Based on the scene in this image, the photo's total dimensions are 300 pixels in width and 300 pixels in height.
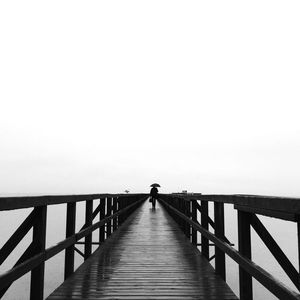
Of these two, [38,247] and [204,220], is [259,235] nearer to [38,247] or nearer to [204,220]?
[38,247]

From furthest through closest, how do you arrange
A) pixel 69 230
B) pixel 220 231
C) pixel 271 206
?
pixel 69 230, pixel 220 231, pixel 271 206

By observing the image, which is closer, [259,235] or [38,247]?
[259,235]

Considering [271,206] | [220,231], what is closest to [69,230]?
[220,231]

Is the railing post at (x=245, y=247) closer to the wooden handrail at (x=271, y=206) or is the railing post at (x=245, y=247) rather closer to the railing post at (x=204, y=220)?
the wooden handrail at (x=271, y=206)

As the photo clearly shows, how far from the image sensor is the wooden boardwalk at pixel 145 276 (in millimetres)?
4484

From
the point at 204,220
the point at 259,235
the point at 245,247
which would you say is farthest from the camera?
the point at 204,220

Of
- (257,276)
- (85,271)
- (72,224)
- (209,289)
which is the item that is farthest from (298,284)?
(85,271)

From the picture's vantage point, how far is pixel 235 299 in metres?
4.28

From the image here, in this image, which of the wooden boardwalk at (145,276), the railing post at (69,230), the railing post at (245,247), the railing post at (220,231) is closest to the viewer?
the railing post at (245,247)

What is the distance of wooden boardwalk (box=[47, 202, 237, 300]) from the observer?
4.48 metres

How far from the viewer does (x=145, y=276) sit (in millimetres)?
5512

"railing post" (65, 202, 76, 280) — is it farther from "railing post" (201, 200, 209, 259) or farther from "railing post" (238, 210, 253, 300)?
"railing post" (238, 210, 253, 300)

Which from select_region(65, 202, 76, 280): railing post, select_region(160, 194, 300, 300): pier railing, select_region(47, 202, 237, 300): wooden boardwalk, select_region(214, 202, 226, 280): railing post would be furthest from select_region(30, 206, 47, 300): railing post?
select_region(214, 202, 226, 280): railing post

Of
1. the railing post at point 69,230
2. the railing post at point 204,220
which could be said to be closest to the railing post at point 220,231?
the railing post at point 204,220
